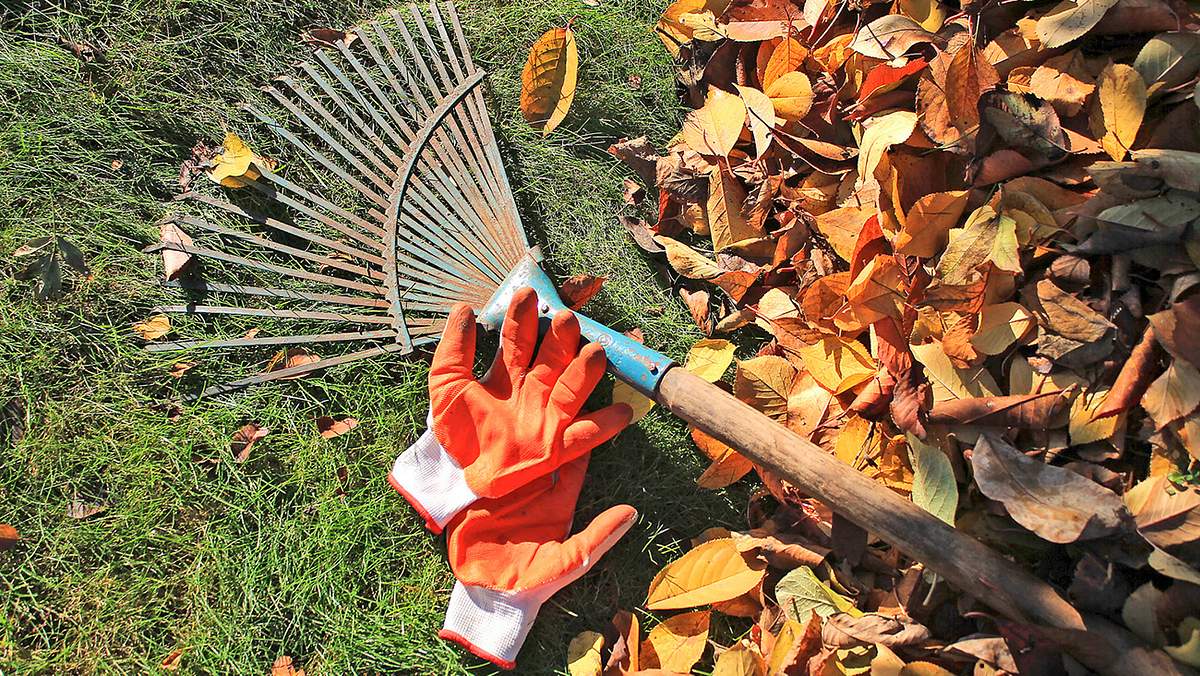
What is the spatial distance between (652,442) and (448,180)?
2.96 ft

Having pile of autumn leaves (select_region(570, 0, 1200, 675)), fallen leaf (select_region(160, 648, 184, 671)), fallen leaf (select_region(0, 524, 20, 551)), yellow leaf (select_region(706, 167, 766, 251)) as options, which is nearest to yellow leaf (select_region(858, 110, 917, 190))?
→ pile of autumn leaves (select_region(570, 0, 1200, 675))

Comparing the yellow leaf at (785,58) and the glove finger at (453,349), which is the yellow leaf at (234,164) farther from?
the yellow leaf at (785,58)

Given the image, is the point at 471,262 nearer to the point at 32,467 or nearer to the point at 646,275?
the point at 646,275

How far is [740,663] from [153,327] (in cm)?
174

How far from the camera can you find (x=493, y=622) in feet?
6.95

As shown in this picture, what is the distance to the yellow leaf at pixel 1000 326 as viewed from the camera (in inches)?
72.7

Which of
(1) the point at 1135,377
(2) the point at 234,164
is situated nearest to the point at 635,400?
(1) the point at 1135,377

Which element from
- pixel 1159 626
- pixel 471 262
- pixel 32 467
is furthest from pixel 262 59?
pixel 1159 626

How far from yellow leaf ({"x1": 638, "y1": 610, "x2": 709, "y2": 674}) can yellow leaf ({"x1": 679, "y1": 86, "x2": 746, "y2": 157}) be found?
1.22 metres

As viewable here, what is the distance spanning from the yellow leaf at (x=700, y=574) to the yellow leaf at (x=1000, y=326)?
0.76 meters

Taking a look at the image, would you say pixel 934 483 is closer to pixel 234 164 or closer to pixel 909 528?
pixel 909 528

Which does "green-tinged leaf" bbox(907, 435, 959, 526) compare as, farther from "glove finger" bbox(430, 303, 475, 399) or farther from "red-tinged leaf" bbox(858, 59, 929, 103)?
"glove finger" bbox(430, 303, 475, 399)

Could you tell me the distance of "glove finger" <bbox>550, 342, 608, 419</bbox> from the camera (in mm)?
2035

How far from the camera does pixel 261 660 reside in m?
2.19
